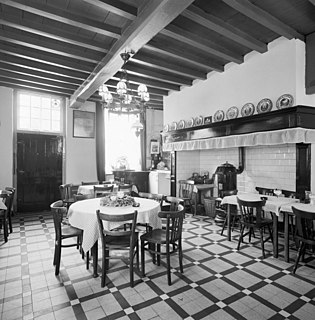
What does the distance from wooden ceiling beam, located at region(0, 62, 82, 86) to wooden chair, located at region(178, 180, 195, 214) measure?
3.92 m

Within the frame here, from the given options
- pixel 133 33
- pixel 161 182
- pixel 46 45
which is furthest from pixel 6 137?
pixel 133 33

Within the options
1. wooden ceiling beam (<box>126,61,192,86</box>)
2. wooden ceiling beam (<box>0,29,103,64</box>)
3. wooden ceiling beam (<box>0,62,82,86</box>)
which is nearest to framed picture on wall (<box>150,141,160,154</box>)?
wooden ceiling beam (<box>126,61,192,86</box>)

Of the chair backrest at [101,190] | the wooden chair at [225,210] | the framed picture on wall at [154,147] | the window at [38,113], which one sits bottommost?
the wooden chair at [225,210]

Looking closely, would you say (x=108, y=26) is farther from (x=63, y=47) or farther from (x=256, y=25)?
(x=256, y=25)

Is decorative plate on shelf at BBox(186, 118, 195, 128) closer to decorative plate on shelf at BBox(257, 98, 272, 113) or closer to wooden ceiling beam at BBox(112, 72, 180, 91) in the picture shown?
wooden ceiling beam at BBox(112, 72, 180, 91)

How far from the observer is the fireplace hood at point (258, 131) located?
394 cm

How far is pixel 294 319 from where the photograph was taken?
2.19 meters

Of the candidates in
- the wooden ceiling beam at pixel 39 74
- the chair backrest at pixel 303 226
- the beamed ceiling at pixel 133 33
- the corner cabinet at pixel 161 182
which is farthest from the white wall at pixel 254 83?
the wooden ceiling beam at pixel 39 74

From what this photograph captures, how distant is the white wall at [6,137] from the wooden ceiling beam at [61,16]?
4127mm

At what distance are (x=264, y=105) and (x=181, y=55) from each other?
1.90m

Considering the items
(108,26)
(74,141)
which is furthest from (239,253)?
(74,141)

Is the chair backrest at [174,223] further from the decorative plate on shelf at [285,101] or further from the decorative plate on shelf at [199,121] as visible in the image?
the decorative plate on shelf at [199,121]

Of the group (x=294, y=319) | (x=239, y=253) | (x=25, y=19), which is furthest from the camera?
(x=239, y=253)

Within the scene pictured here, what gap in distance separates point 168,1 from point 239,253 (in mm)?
3718
